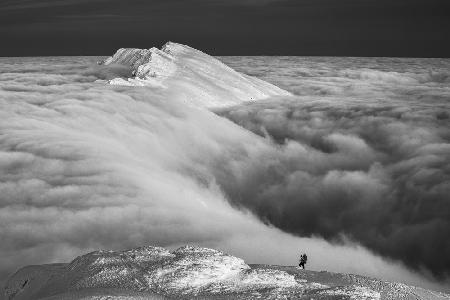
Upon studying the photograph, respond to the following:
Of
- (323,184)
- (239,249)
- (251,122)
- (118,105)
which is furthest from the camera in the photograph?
(251,122)

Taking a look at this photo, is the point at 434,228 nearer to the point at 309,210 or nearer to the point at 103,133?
the point at 309,210

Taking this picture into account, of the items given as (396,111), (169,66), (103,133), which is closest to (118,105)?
(103,133)

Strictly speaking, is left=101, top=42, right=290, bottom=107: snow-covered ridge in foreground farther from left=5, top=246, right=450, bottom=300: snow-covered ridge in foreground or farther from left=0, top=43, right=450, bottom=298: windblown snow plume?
left=5, top=246, right=450, bottom=300: snow-covered ridge in foreground

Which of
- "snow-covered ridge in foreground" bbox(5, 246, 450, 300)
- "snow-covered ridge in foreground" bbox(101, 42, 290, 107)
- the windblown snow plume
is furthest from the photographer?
"snow-covered ridge in foreground" bbox(101, 42, 290, 107)

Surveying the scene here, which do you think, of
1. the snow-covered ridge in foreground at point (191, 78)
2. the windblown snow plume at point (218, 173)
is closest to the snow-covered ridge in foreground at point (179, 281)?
the windblown snow plume at point (218, 173)

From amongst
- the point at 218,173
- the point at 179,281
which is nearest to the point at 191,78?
the point at 218,173

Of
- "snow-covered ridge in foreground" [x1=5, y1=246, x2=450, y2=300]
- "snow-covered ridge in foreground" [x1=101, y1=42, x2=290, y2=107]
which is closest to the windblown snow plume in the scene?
"snow-covered ridge in foreground" [x1=101, y1=42, x2=290, y2=107]
